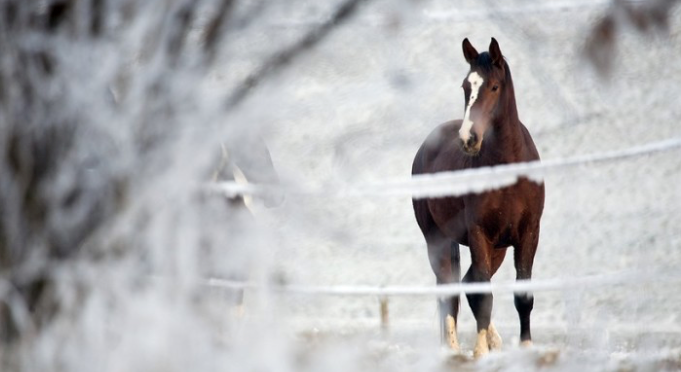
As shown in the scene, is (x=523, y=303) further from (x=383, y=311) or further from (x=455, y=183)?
(x=455, y=183)

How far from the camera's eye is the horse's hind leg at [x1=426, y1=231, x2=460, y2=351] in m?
4.77

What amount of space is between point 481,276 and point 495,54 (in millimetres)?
814

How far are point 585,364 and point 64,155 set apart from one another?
1421 millimetres

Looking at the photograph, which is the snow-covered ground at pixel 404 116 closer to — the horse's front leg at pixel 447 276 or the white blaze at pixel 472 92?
A: the white blaze at pixel 472 92

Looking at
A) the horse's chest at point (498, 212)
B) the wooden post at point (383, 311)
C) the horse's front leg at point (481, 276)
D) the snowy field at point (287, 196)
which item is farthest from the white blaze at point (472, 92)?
the snowy field at point (287, 196)

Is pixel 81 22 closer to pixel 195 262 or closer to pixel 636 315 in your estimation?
pixel 195 262

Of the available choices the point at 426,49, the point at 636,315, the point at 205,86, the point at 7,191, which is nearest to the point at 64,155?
the point at 7,191

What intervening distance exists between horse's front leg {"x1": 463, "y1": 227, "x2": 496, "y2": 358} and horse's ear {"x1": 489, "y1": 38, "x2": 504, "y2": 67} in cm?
58

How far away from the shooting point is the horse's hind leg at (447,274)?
4766 mm

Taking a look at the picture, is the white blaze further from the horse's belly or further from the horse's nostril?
the horse's belly

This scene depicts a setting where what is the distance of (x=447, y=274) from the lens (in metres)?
5.04

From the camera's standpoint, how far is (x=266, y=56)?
248cm

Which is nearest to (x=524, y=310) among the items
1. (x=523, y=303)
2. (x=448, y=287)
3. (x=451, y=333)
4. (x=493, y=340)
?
(x=523, y=303)

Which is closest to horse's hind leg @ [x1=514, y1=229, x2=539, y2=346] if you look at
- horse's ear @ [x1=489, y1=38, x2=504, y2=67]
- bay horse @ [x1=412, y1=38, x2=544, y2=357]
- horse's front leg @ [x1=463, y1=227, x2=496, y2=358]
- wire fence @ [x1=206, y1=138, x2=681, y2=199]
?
bay horse @ [x1=412, y1=38, x2=544, y2=357]
